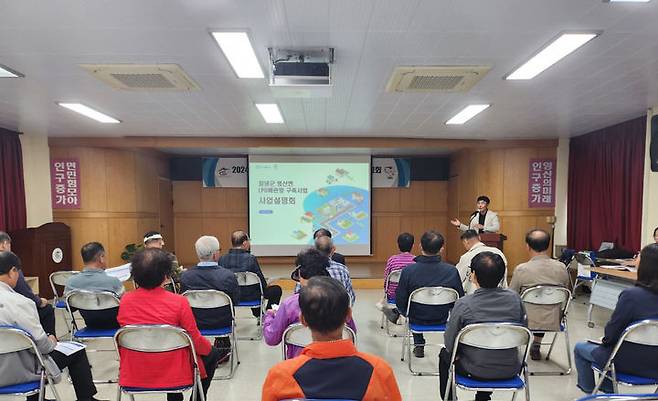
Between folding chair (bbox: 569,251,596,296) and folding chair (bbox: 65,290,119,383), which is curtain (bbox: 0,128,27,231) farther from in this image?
folding chair (bbox: 569,251,596,296)

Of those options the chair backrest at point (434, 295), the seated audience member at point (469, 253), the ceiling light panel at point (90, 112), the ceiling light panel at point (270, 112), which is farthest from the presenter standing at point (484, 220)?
the ceiling light panel at point (90, 112)

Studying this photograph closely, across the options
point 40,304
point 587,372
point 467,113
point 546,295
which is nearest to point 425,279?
point 546,295

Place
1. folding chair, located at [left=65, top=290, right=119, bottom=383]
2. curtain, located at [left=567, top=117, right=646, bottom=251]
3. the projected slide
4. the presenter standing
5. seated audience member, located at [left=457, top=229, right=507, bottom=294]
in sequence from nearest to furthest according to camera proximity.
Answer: folding chair, located at [left=65, top=290, right=119, bottom=383], seated audience member, located at [left=457, top=229, right=507, bottom=294], curtain, located at [left=567, top=117, right=646, bottom=251], the presenter standing, the projected slide

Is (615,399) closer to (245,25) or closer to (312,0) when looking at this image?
(312,0)

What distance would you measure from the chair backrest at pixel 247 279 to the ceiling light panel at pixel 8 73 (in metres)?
2.80

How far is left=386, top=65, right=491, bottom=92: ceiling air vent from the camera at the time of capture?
322 cm

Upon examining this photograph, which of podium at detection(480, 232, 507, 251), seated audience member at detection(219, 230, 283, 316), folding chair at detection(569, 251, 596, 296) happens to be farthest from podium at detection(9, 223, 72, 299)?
folding chair at detection(569, 251, 596, 296)

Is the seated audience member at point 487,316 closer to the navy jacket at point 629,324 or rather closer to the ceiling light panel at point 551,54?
the navy jacket at point 629,324

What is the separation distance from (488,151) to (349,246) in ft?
11.9

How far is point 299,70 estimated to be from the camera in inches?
118

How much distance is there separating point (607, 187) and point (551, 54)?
4198 mm

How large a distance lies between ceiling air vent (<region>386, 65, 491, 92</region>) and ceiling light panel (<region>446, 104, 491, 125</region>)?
0.88 meters

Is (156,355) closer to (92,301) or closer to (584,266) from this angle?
(92,301)

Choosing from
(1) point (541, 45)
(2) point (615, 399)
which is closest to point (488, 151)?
(1) point (541, 45)
